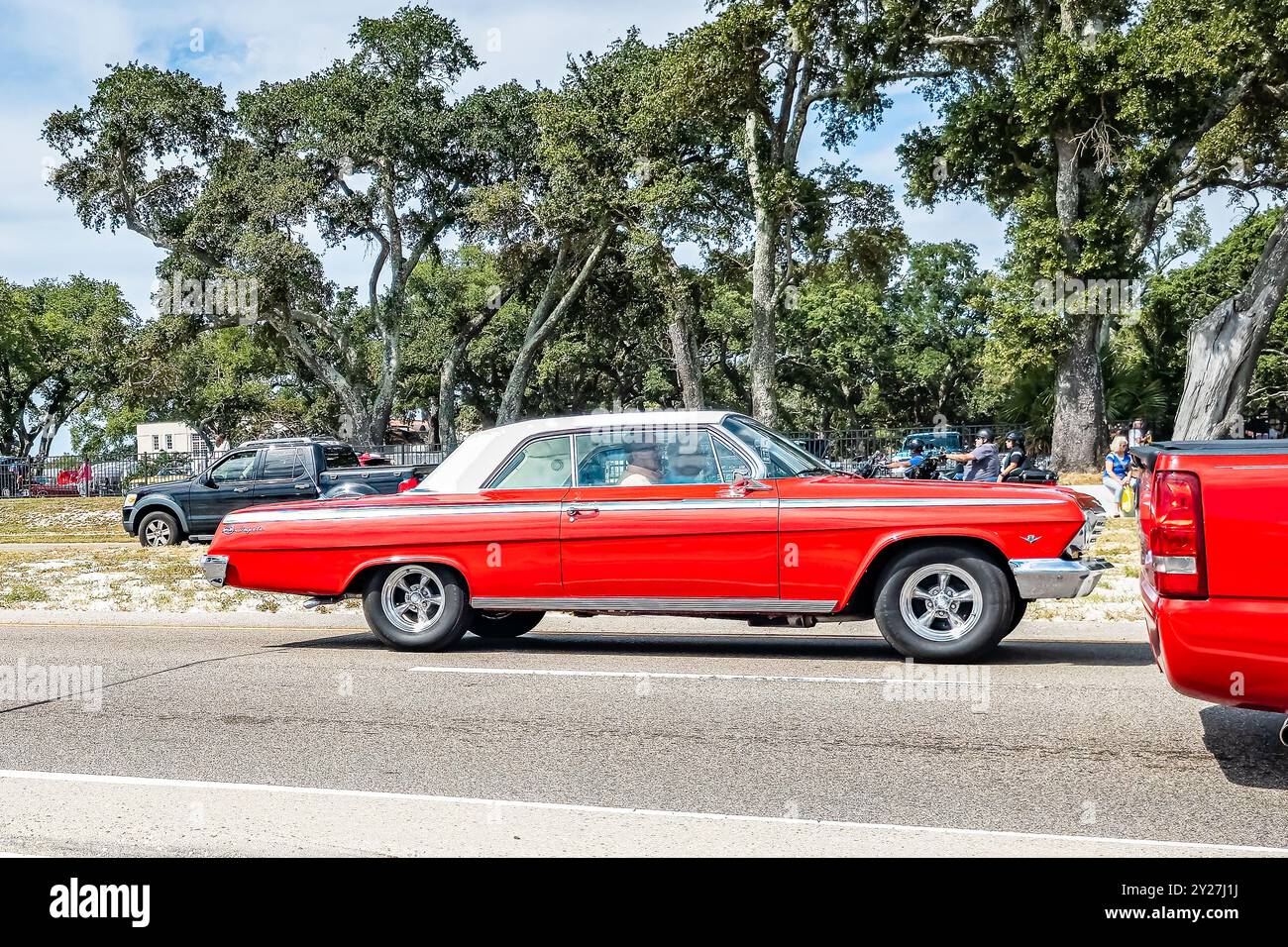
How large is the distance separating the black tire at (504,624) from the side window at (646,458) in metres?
1.72

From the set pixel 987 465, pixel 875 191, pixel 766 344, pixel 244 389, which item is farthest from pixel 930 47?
pixel 244 389

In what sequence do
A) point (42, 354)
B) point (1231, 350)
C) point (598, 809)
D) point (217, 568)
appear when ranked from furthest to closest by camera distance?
point (42, 354) → point (1231, 350) → point (217, 568) → point (598, 809)

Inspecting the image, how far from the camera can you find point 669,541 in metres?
8.95

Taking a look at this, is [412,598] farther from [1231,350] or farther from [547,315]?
[547,315]

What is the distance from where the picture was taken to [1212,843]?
457 centimetres

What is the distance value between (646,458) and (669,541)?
761 millimetres

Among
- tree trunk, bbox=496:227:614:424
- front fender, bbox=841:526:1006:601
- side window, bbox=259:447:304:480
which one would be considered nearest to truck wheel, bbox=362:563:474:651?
front fender, bbox=841:526:1006:601

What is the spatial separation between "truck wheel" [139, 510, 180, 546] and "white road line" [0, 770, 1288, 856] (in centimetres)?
1649

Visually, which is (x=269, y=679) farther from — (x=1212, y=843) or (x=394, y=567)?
(x=1212, y=843)

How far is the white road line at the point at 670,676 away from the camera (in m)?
8.09

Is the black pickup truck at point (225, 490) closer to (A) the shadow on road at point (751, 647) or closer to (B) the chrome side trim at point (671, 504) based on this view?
(A) the shadow on road at point (751, 647)

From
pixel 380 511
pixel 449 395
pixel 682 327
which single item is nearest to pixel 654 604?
pixel 380 511

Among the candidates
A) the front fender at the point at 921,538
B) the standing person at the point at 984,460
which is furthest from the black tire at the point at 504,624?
the standing person at the point at 984,460

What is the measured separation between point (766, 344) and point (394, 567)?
79.5ft
